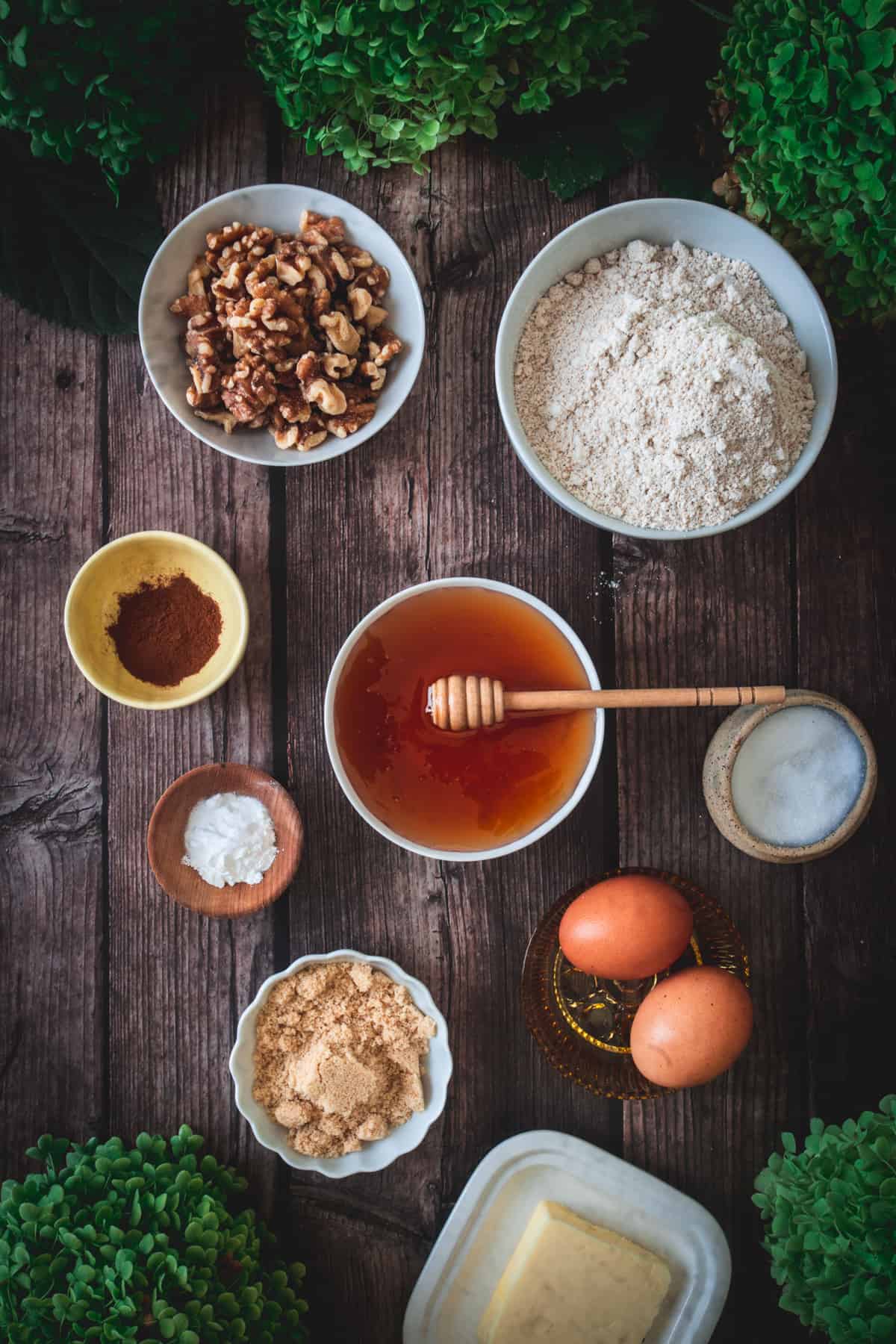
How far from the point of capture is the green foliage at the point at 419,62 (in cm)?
97

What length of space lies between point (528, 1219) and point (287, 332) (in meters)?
1.06

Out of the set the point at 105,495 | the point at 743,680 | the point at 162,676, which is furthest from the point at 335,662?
the point at 743,680

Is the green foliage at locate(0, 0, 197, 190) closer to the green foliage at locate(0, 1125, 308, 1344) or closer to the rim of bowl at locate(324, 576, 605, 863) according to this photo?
the rim of bowl at locate(324, 576, 605, 863)

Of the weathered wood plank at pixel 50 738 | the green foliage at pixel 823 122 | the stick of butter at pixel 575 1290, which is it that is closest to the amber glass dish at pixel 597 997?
the stick of butter at pixel 575 1290

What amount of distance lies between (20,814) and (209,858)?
267mm

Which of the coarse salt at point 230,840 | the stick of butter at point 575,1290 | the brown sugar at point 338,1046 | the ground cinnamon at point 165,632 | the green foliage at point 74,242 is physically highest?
the green foliage at point 74,242

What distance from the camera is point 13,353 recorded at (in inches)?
48.7

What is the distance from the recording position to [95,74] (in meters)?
1.02

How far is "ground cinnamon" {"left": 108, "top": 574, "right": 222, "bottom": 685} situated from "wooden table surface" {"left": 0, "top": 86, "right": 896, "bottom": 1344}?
7 centimetres

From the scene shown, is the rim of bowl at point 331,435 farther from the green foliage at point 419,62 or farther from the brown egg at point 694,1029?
the brown egg at point 694,1029

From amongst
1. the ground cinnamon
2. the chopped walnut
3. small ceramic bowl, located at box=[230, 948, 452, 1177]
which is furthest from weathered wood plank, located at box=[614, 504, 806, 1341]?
the ground cinnamon

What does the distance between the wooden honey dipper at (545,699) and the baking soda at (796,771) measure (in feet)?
0.23

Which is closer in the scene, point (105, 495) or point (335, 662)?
point (335, 662)

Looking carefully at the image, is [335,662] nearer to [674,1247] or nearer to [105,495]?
[105,495]
